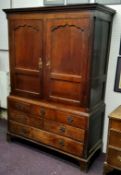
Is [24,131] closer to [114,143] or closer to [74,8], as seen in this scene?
[114,143]

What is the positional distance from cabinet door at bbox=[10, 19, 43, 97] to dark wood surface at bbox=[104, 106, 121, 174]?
93cm

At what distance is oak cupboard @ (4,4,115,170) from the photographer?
203cm

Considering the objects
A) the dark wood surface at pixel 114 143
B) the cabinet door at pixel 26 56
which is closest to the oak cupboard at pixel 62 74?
the cabinet door at pixel 26 56

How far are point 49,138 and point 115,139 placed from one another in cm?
81

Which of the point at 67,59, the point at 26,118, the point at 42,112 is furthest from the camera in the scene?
the point at 26,118

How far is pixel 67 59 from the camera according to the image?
2.15m

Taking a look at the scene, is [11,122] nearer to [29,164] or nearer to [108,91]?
[29,164]

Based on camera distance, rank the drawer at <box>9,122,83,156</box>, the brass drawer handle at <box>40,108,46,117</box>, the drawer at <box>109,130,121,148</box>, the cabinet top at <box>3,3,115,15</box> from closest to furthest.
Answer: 1. the cabinet top at <box>3,3,115,15</box>
2. the drawer at <box>109,130,121,148</box>
3. the drawer at <box>9,122,83,156</box>
4. the brass drawer handle at <box>40,108,46,117</box>

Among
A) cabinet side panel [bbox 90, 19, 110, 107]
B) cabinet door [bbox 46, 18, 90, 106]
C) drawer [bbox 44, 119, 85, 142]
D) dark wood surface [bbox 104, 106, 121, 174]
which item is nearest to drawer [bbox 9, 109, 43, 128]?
drawer [bbox 44, 119, 85, 142]

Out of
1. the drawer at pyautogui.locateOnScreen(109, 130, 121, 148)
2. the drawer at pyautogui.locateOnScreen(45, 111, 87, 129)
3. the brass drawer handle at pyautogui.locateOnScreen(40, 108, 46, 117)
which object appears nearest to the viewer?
the drawer at pyautogui.locateOnScreen(109, 130, 121, 148)

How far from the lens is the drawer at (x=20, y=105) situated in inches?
99.9

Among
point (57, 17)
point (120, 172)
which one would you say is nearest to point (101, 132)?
point (120, 172)

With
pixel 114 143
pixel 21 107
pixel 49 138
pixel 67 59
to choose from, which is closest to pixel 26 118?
pixel 21 107

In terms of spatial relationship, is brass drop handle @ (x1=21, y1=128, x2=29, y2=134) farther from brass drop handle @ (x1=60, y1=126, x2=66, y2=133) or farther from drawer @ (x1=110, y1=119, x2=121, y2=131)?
drawer @ (x1=110, y1=119, x2=121, y2=131)
